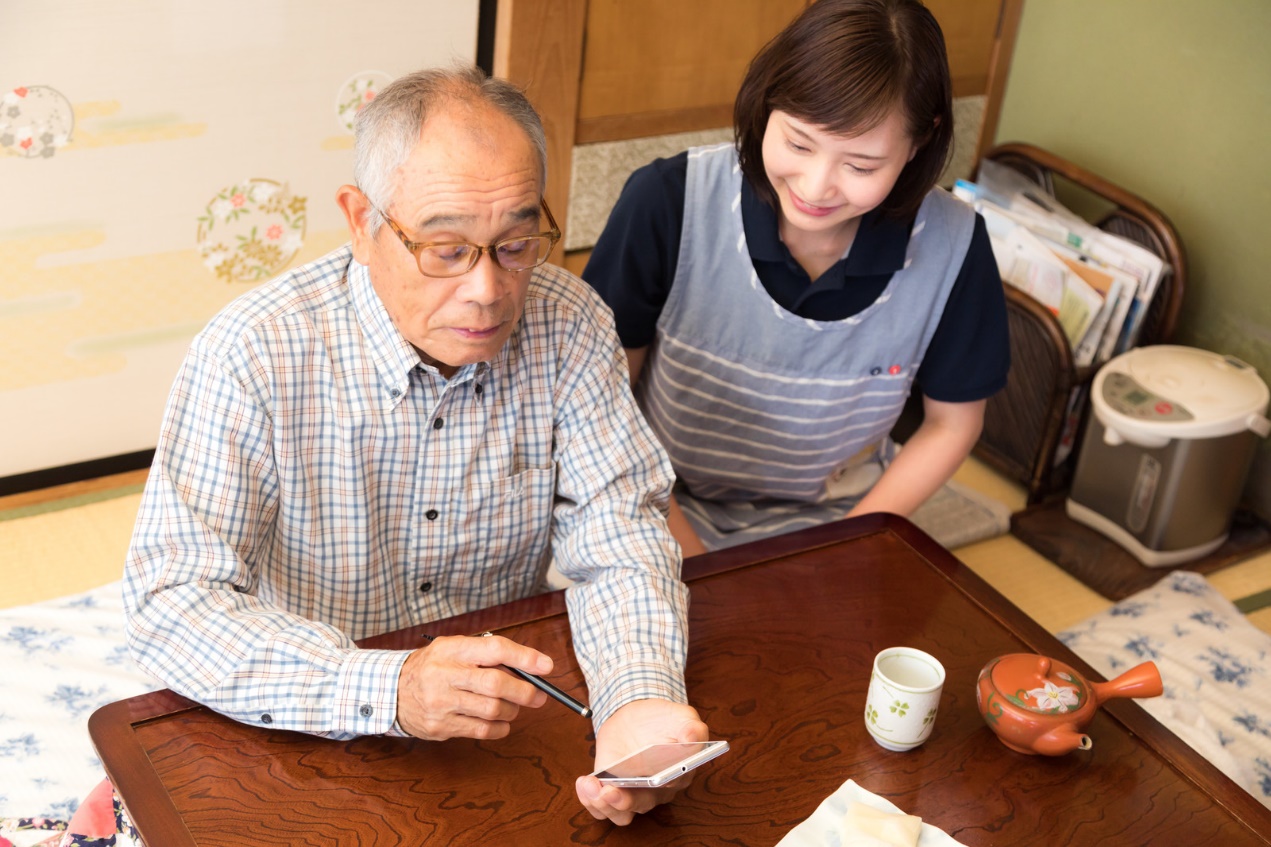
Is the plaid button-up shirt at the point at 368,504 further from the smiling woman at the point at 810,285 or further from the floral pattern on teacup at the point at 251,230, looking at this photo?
the floral pattern on teacup at the point at 251,230

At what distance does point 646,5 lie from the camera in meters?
3.08

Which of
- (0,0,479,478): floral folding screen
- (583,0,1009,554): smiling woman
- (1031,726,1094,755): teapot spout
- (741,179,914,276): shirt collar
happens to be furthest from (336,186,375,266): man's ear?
(0,0,479,478): floral folding screen

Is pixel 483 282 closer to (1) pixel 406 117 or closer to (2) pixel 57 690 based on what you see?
(1) pixel 406 117

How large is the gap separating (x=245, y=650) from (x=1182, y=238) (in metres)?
2.76

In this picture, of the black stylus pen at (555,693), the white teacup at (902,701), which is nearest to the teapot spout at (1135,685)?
the white teacup at (902,701)

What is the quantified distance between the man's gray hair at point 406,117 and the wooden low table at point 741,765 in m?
0.52

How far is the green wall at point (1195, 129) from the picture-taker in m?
3.04

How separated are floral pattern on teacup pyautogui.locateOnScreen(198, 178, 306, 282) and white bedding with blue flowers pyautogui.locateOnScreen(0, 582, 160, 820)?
98 centimetres

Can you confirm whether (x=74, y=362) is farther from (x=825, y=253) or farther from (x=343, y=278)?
(x=825, y=253)

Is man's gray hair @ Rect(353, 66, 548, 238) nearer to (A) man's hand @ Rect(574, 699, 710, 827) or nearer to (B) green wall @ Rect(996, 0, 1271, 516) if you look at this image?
(A) man's hand @ Rect(574, 699, 710, 827)

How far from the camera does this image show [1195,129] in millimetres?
3162

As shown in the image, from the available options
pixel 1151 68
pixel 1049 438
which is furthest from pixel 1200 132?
pixel 1049 438

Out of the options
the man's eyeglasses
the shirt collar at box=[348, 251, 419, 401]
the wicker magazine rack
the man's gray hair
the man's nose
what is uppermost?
the man's gray hair

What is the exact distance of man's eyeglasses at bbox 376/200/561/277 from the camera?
1.38 m
